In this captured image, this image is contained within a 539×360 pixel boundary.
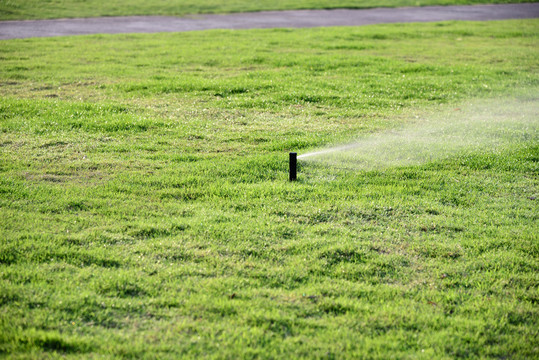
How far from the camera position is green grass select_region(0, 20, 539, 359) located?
3893 mm

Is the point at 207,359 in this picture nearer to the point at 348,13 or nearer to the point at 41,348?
the point at 41,348

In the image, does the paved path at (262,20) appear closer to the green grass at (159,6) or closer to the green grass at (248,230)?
the green grass at (159,6)

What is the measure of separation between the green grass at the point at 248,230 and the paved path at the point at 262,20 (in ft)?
29.8

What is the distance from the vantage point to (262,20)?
22.7 meters

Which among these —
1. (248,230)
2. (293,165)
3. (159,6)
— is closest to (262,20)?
(159,6)

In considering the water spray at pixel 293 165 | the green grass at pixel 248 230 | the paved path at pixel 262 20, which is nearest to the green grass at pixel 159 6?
the paved path at pixel 262 20

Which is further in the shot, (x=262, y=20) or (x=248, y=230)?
(x=262, y=20)

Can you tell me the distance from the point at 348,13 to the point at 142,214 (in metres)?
21.9

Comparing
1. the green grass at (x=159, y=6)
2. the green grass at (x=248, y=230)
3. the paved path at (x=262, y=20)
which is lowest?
the green grass at (x=248, y=230)

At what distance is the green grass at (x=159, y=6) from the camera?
23569 millimetres

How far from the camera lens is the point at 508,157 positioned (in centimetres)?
751

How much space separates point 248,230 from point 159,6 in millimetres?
23792

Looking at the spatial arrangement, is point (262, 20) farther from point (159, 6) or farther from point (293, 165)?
point (293, 165)

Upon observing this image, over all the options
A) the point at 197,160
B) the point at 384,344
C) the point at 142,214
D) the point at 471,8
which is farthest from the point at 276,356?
the point at 471,8
